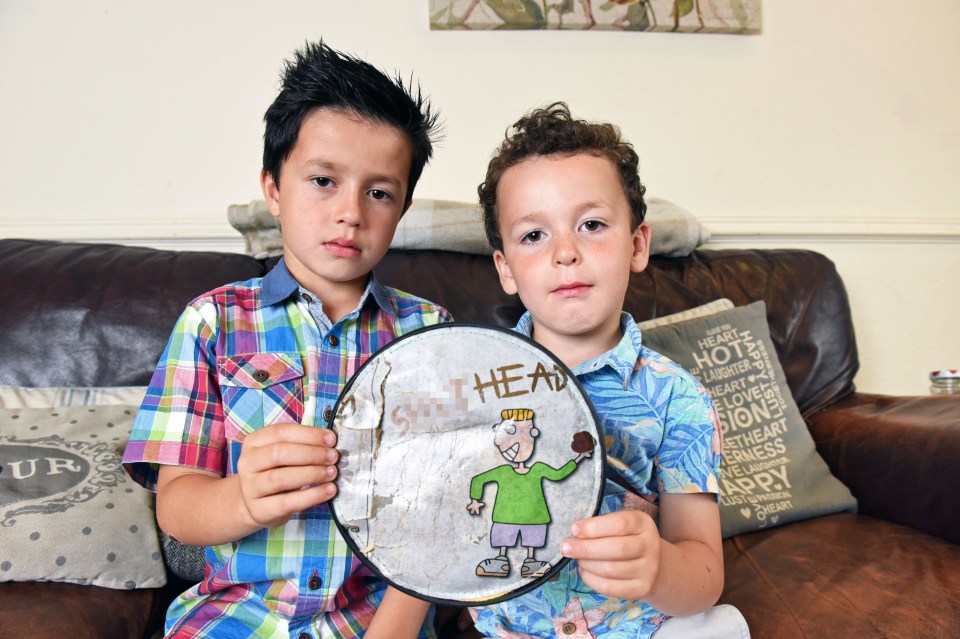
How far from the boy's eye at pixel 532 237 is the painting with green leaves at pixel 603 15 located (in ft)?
3.74

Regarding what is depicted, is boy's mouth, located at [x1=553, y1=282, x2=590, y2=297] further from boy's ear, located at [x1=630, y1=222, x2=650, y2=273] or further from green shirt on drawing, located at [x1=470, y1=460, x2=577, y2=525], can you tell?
green shirt on drawing, located at [x1=470, y1=460, x2=577, y2=525]

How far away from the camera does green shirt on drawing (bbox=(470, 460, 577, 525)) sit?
0.70 meters

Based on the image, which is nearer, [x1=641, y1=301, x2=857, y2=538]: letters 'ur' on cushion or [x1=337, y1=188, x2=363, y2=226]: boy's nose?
[x1=337, y1=188, x2=363, y2=226]: boy's nose

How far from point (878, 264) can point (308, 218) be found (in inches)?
72.8

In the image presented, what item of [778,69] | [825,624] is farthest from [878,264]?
[825,624]

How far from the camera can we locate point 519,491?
2.31ft

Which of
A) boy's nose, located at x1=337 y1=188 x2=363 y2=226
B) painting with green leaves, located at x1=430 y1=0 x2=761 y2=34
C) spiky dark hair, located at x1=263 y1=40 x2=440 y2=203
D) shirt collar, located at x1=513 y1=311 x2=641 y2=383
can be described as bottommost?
shirt collar, located at x1=513 y1=311 x2=641 y2=383

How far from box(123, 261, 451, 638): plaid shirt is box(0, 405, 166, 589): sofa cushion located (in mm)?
140

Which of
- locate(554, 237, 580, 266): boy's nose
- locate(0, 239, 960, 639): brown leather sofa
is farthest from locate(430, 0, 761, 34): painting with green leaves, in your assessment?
locate(554, 237, 580, 266): boy's nose

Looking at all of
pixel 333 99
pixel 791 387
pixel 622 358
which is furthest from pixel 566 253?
pixel 791 387

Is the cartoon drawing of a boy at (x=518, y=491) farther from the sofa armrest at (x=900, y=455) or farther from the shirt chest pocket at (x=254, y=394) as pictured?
the sofa armrest at (x=900, y=455)

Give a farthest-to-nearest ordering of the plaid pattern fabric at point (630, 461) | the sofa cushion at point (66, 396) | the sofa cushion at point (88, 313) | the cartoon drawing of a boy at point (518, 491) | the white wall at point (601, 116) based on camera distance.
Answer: the white wall at point (601, 116)
the sofa cushion at point (88, 313)
the sofa cushion at point (66, 396)
the plaid pattern fabric at point (630, 461)
the cartoon drawing of a boy at point (518, 491)

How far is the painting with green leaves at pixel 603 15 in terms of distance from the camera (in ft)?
5.92

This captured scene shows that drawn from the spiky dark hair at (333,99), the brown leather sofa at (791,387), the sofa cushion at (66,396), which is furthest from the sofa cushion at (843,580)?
the sofa cushion at (66,396)
